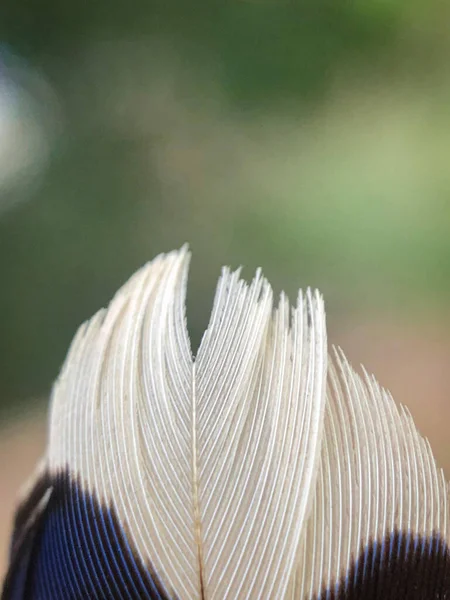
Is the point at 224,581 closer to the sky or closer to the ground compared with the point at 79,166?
closer to the ground

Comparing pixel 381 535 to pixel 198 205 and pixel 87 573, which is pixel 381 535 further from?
pixel 198 205

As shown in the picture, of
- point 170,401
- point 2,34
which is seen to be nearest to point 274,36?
point 2,34

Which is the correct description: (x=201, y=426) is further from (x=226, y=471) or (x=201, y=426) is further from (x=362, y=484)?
(x=362, y=484)

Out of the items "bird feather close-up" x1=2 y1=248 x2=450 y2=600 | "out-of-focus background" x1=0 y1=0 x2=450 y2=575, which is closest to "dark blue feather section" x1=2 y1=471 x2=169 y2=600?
"bird feather close-up" x1=2 y1=248 x2=450 y2=600

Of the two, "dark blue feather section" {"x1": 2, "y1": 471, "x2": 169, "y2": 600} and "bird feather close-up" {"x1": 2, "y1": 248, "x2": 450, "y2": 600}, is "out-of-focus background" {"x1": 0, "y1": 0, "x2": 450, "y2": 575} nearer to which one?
"bird feather close-up" {"x1": 2, "y1": 248, "x2": 450, "y2": 600}

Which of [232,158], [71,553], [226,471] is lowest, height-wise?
[71,553]

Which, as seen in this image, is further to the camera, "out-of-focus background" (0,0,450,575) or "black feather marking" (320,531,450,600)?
"out-of-focus background" (0,0,450,575)

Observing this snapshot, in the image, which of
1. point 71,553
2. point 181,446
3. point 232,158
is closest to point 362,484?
point 181,446
